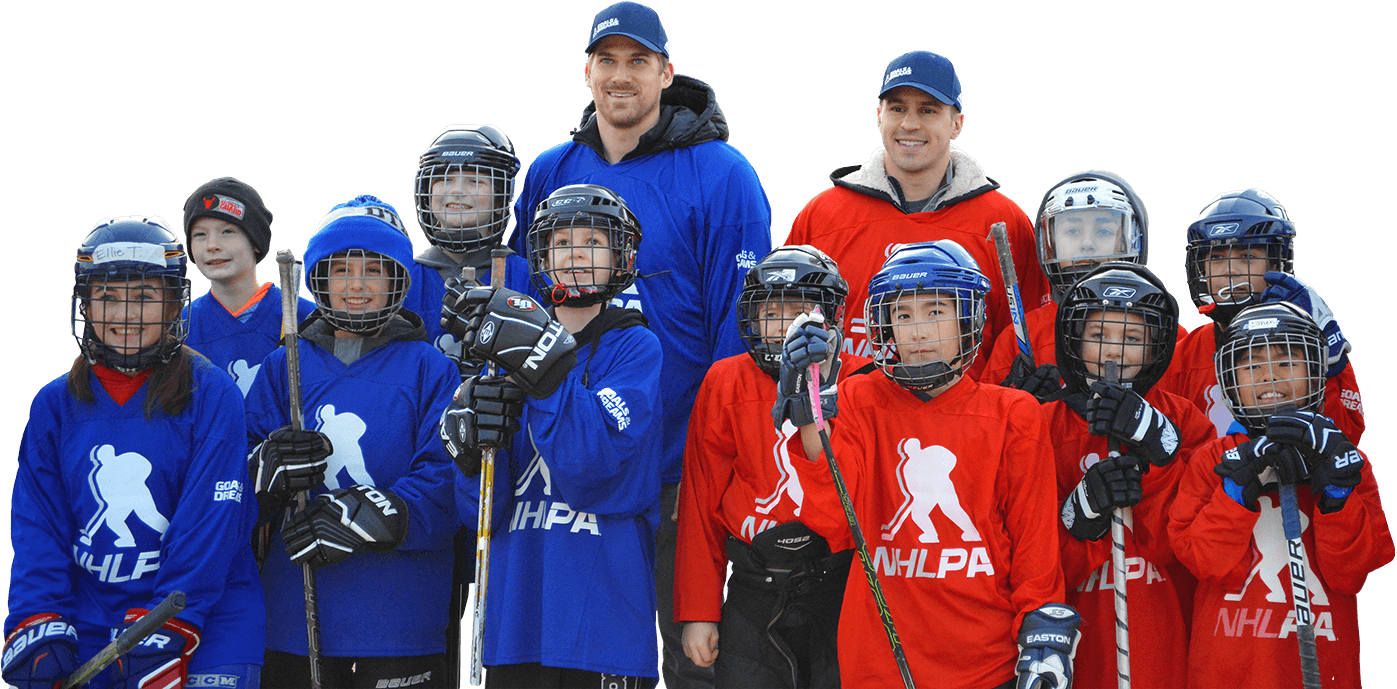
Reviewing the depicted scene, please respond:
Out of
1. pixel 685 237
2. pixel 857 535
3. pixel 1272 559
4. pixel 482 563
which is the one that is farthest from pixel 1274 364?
pixel 482 563

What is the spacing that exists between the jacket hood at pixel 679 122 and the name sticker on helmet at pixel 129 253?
1.97 m

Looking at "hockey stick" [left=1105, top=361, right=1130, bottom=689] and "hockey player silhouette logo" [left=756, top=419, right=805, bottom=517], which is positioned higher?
"hockey player silhouette logo" [left=756, top=419, right=805, bottom=517]

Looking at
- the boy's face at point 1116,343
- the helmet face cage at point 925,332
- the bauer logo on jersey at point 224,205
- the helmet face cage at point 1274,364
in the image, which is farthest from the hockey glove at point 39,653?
the helmet face cage at point 1274,364

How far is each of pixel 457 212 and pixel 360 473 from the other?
49.8 inches

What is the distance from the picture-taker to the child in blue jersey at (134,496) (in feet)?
14.9

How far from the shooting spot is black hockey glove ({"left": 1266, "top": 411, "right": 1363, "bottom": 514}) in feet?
14.0

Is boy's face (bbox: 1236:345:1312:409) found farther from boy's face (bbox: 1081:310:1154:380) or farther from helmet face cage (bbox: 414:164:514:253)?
helmet face cage (bbox: 414:164:514:253)

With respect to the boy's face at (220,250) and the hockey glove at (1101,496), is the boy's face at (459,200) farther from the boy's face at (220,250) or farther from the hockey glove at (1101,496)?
the hockey glove at (1101,496)

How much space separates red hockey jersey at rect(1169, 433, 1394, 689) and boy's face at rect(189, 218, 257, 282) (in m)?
4.06

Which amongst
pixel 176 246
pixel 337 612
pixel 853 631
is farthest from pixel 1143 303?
pixel 176 246

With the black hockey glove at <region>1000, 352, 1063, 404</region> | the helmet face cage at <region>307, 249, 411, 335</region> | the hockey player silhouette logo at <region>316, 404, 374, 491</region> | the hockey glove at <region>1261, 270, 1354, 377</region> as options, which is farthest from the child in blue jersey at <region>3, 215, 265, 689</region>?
the hockey glove at <region>1261, 270, 1354, 377</region>

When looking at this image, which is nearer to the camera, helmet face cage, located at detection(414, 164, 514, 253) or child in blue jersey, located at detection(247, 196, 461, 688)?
child in blue jersey, located at detection(247, 196, 461, 688)

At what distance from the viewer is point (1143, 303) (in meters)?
4.67

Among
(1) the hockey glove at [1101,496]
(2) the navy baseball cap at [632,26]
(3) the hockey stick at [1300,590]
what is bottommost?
(3) the hockey stick at [1300,590]
